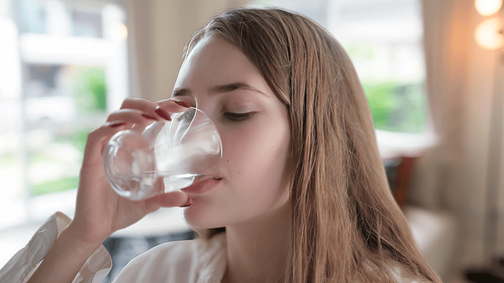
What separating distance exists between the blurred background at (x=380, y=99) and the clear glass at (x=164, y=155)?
1773mm

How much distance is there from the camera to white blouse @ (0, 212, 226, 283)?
804 millimetres

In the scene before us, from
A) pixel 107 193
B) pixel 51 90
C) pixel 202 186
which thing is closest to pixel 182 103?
pixel 202 186

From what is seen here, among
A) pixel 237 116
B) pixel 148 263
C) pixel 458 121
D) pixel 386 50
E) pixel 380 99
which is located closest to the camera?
pixel 237 116

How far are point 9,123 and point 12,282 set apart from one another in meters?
2.48

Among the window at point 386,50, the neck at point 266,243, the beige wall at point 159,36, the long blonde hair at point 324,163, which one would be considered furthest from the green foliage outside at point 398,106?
the neck at point 266,243

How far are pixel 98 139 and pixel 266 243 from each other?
0.46m

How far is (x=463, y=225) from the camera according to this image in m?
2.97

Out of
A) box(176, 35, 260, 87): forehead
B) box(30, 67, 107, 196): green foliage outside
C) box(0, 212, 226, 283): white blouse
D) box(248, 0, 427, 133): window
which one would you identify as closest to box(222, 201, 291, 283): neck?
box(0, 212, 226, 283): white blouse

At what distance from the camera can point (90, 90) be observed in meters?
3.34

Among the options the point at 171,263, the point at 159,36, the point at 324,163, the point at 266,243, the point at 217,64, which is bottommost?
the point at 171,263

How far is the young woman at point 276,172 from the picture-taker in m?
0.75

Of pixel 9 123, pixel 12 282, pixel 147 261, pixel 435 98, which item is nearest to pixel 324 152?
pixel 147 261

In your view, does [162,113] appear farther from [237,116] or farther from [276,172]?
[276,172]

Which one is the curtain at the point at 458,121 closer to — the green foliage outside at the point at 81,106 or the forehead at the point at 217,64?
the forehead at the point at 217,64
